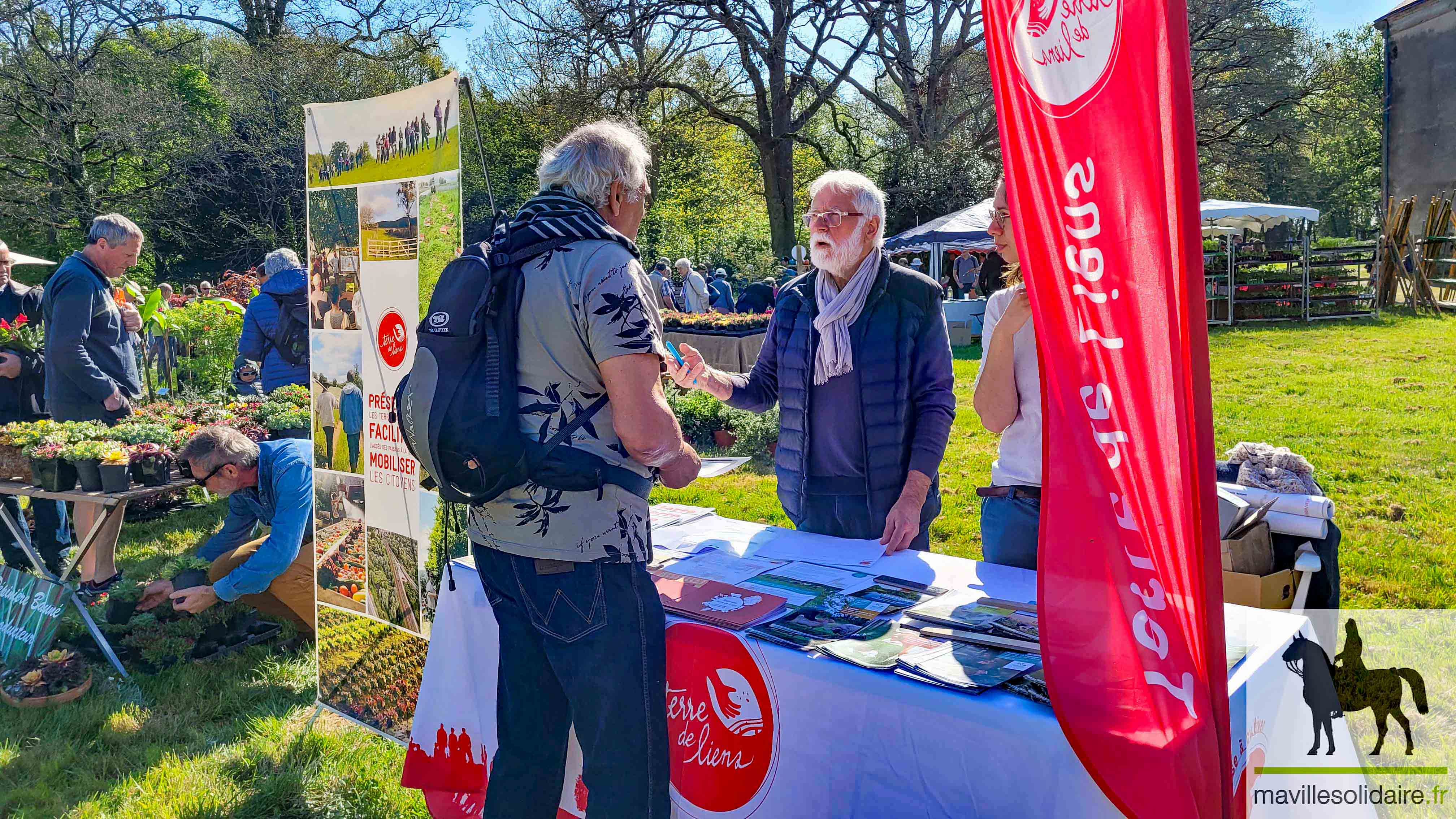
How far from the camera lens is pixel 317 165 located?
3.37m

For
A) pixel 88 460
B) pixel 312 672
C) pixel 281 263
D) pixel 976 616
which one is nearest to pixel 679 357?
pixel 976 616

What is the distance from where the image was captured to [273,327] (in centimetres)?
611

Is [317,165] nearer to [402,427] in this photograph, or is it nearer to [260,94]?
[402,427]

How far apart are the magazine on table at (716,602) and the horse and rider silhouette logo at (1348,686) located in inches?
41.8

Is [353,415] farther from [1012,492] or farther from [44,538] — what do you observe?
[44,538]

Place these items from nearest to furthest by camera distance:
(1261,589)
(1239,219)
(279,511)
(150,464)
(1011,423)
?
(1011,423), (1261,589), (279,511), (150,464), (1239,219)

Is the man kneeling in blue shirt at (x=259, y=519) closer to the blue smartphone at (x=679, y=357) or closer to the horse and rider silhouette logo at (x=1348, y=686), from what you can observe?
the blue smartphone at (x=679, y=357)

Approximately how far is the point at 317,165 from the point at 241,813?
7.44 feet

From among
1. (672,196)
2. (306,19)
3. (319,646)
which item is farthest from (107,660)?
(306,19)

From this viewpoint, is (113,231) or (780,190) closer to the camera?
(113,231)

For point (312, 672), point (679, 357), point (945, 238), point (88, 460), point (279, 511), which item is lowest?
point (312, 672)

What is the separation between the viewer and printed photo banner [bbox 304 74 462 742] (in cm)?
297

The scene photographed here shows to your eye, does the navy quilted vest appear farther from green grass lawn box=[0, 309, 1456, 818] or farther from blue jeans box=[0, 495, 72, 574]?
blue jeans box=[0, 495, 72, 574]

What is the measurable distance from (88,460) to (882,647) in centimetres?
402
